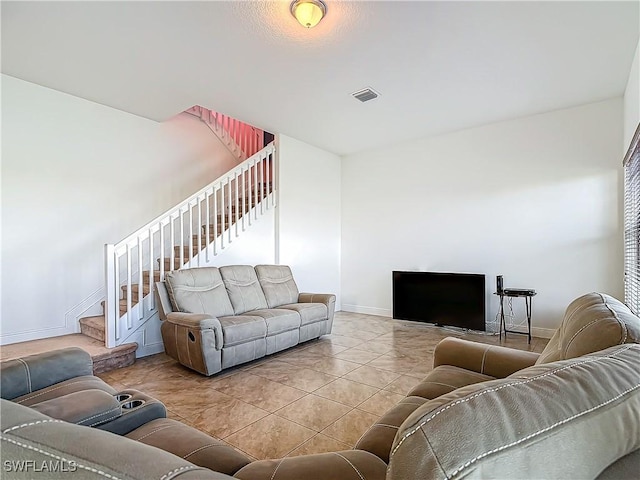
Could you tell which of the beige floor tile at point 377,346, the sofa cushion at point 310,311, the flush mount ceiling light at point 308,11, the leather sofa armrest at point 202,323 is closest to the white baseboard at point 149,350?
the leather sofa armrest at point 202,323

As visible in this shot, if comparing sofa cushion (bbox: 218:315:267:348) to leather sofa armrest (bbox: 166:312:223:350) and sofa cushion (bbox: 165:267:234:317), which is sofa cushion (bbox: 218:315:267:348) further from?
sofa cushion (bbox: 165:267:234:317)

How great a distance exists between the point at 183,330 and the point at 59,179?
8.35 ft

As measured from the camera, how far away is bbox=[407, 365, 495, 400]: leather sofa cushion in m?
1.66

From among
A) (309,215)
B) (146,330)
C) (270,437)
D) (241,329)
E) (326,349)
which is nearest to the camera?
(270,437)

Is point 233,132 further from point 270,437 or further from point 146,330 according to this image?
point 270,437

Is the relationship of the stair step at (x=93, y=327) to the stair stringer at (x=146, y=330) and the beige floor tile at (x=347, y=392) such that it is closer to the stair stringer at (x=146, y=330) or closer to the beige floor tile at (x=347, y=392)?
the stair stringer at (x=146, y=330)

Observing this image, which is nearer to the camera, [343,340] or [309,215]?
[343,340]

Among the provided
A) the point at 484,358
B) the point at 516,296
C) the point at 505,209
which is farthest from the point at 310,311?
the point at 505,209

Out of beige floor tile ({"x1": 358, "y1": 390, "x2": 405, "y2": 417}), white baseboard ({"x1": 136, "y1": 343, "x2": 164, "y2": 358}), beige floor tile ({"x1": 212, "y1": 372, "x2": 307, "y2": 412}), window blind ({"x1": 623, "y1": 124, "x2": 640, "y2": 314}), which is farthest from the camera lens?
white baseboard ({"x1": 136, "y1": 343, "x2": 164, "y2": 358})

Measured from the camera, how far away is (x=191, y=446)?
1.16 metres

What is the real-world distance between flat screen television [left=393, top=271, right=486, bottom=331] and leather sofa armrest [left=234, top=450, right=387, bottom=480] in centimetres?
406

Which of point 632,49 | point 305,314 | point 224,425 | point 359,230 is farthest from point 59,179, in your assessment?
point 632,49

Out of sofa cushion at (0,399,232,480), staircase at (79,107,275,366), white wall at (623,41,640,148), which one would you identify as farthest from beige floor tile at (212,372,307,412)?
white wall at (623,41,640,148)

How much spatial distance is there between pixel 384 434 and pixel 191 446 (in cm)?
71
